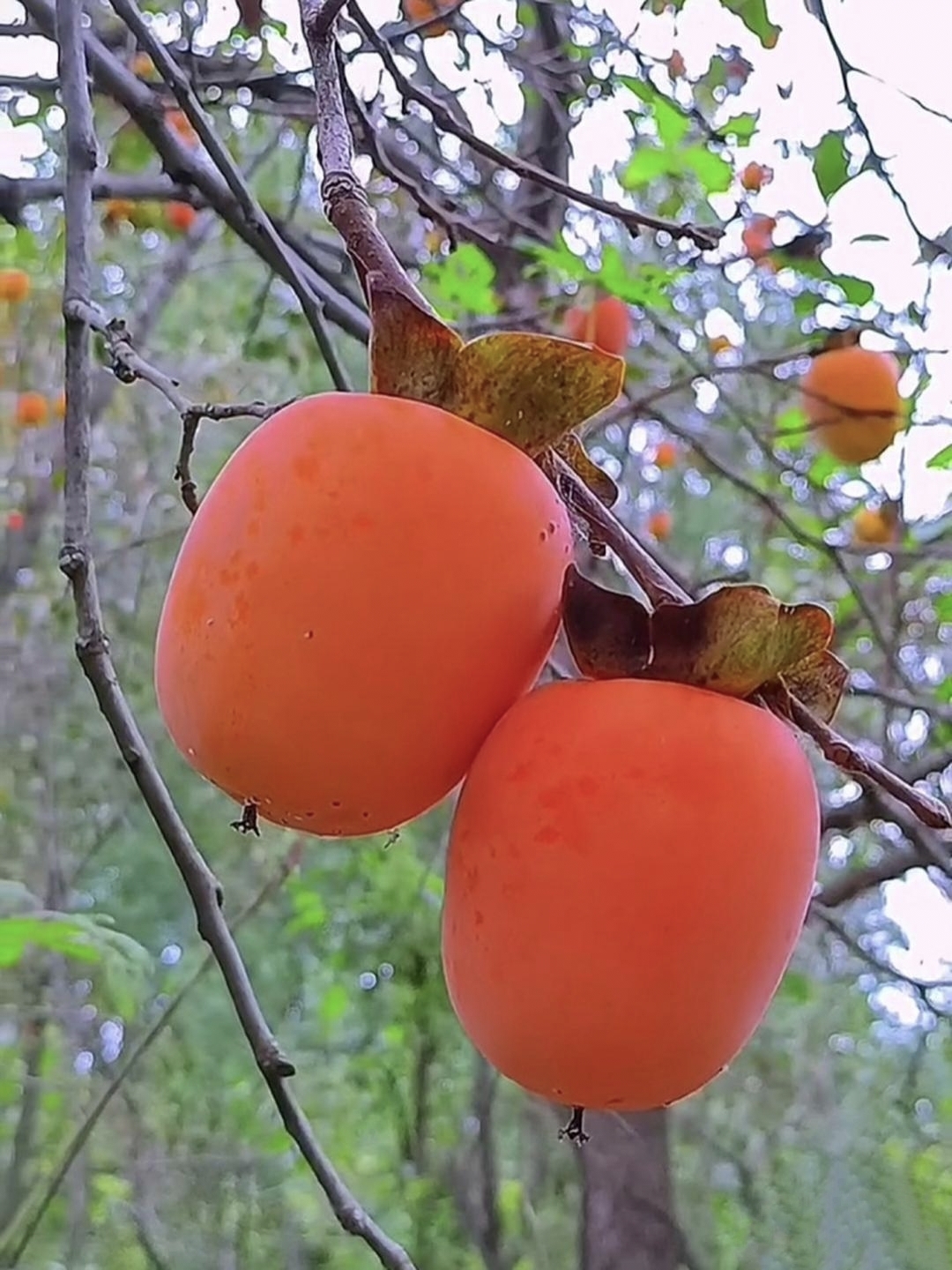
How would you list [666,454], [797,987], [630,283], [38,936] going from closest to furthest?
[38,936], [630,283], [797,987], [666,454]

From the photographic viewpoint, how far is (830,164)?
4.38 ft

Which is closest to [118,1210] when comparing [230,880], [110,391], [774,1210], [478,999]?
[230,880]

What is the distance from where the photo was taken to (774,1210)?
5.97ft

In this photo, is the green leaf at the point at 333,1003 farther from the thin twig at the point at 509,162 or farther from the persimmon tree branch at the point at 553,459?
the persimmon tree branch at the point at 553,459

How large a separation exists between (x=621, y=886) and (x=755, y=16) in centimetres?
93

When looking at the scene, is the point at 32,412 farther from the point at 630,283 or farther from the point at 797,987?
the point at 797,987

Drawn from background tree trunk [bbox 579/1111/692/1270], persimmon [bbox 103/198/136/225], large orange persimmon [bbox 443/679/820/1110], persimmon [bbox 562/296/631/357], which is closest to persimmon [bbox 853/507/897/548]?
persimmon [bbox 562/296/631/357]

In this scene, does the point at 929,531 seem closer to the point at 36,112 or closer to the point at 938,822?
the point at 36,112

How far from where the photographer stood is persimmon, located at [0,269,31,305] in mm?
2357

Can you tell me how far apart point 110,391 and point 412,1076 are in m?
1.15

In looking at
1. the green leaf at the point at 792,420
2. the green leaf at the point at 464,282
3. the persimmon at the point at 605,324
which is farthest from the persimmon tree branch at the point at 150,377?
the green leaf at the point at 792,420

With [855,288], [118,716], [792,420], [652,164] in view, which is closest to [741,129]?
[652,164]

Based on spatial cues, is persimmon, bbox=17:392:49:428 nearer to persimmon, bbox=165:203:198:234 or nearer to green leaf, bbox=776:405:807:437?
persimmon, bbox=165:203:198:234

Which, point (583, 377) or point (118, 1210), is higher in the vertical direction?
point (118, 1210)
